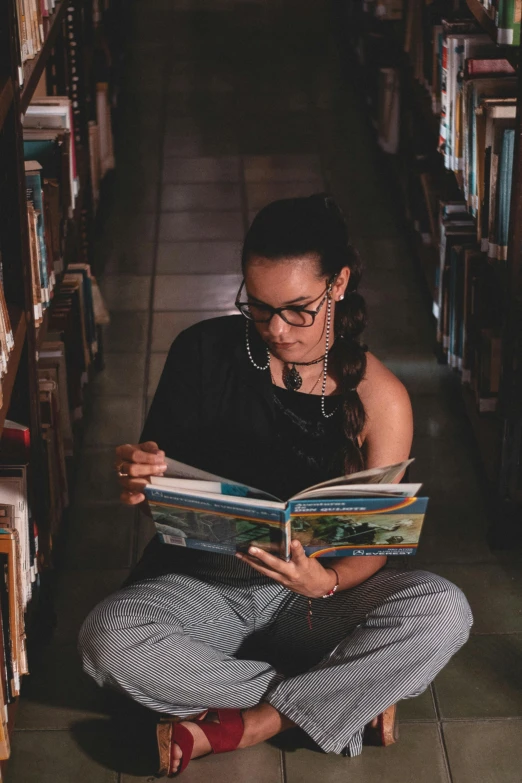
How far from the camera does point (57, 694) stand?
211cm

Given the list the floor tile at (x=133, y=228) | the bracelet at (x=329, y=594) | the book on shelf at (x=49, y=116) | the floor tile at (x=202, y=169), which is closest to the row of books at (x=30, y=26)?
the book on shelf at (x=49, y=116)

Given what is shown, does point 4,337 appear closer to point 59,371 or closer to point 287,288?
point 287,288

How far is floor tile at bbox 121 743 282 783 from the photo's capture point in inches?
75.6

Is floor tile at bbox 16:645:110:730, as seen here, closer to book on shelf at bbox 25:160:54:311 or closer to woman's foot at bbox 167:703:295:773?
woman's foot at bbox 167:703:295:773

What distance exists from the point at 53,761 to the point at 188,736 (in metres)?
0.28

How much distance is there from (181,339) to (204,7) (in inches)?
223

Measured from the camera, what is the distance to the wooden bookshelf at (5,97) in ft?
5.66

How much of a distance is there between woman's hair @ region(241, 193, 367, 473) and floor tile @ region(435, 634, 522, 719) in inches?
22.3

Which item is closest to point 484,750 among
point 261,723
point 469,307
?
point 261,723

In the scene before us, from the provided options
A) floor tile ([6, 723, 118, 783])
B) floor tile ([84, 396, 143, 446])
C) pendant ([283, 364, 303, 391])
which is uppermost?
pendant ([283, 364, 303, 391])

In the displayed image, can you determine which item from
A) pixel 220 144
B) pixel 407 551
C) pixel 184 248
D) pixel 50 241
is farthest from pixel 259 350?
pixel 220 144

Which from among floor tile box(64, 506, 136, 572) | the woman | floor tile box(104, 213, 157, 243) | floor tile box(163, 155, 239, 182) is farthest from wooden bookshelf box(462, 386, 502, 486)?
floor tile box(163, 155, 239, 182)

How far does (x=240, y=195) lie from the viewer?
446 cm

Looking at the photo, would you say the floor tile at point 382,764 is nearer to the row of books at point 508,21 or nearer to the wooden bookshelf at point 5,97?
the wooden bookshelf at point 5,97
